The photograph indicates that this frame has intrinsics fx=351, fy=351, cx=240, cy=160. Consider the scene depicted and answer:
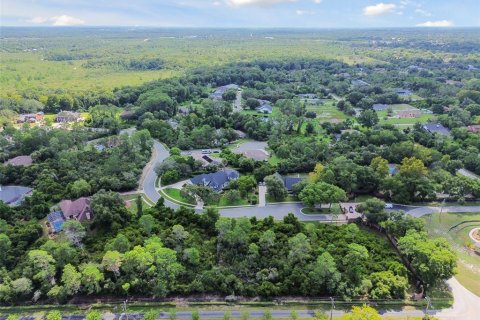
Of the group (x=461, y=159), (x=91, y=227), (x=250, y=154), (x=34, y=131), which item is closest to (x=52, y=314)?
(x=91, y=227)

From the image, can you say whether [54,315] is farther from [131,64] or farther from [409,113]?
[131,64]

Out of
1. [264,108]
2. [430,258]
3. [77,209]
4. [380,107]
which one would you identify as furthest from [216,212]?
[380,107]

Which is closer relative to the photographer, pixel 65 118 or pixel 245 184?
pixel 245 184

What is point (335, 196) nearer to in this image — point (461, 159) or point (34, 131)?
point (461, 159)

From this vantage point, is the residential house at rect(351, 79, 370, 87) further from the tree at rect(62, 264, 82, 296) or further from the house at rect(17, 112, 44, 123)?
the tree at rect(62, 264, 82, 296)

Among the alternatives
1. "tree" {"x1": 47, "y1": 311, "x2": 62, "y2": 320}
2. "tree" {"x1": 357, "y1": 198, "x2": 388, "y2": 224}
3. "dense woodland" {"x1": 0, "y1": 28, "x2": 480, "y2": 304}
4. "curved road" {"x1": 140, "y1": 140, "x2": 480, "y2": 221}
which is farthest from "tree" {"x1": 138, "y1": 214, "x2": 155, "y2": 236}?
"tree" {"x1": 357, "y1": 198, "x2": 388, "y2": 224}
